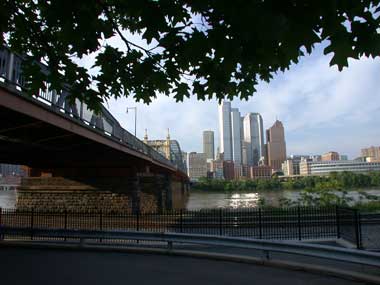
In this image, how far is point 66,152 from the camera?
87.9 ft

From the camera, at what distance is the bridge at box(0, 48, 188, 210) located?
41.7ft

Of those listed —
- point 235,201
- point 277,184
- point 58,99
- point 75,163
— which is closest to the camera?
point 58,99

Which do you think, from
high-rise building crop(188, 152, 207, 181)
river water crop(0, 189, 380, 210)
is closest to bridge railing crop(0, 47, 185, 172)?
river water crop(0, 189, 380, 210)

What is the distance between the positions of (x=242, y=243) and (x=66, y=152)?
20.5 meters

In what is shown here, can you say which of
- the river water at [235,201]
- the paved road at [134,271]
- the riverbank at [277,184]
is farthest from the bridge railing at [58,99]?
the riverbank at [277,184]

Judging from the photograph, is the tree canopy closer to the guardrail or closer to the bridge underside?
the guardrail

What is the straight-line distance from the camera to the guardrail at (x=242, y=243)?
295 inches

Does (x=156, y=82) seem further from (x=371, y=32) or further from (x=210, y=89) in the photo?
(x=371, y=32)

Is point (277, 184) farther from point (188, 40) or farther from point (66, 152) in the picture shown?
point (188, 40)

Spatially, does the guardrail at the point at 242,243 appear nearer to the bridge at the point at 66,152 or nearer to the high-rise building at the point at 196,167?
the bridge at the point at 66,152

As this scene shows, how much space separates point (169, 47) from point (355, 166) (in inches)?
7035

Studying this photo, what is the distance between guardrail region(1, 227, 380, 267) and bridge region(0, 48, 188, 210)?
14.2 ft

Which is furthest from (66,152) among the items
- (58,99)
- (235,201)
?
(235,201)

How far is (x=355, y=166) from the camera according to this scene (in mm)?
164875
